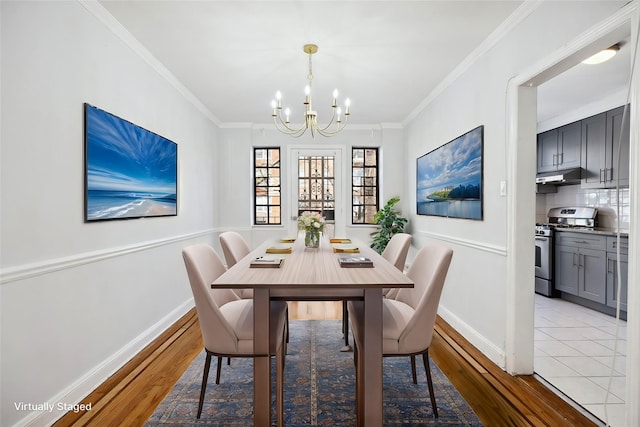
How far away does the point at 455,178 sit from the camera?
3.26 m

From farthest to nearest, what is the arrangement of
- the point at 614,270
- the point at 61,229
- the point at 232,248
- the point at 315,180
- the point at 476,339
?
1. the point at 315,180
2. the point at 614,270
3. the point at 476,339
4. the point at 232,248
5. the point at 61,229

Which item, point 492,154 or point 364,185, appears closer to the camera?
point 492,154

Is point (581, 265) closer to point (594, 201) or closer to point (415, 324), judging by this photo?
point (594, 201)

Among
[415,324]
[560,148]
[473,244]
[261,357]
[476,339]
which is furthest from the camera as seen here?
[560,148]

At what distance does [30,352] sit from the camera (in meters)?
1.67

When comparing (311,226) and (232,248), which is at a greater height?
(311,226)

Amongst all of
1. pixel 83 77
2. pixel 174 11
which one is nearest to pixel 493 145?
pixel 174 11

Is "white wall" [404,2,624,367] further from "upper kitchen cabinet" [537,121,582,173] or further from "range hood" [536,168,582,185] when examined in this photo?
"upper kitchen cabinet" [537,121,582,173]

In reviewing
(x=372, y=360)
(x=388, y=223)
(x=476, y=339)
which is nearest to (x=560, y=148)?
(x=388, y=223)

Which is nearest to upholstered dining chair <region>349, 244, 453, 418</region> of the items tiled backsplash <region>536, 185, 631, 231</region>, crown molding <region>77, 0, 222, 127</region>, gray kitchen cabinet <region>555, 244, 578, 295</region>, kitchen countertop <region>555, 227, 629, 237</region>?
crown molding <region>77, 0, 222, 127</region>

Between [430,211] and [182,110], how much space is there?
3094mm

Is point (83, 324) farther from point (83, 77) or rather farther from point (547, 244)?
point (547, 244)

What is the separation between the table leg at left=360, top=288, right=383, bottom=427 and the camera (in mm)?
1585

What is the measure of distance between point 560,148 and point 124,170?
514 cm
